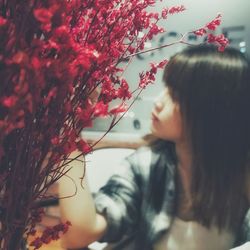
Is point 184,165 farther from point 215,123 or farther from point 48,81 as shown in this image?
point 48,81

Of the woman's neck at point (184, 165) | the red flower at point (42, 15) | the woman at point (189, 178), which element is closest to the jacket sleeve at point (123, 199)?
the woman at point (189, 178)

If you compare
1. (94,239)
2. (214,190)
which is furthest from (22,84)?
(214,190)

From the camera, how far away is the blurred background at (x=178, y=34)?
231cm

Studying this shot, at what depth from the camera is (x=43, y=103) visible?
472 mm

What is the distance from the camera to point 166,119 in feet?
3.73

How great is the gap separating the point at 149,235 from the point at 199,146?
0.32m

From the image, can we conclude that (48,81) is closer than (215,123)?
Yes

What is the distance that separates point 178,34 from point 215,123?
138 cm

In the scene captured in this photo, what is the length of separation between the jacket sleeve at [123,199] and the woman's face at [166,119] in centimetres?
21

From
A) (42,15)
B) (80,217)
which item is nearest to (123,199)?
(80,217)

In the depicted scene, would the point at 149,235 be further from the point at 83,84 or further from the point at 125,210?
the point at 83,84

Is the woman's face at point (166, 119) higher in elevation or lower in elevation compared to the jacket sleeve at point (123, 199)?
higher

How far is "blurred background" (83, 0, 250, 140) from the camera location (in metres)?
2.31

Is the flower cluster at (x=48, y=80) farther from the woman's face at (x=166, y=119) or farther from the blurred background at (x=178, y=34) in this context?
the blurred background at (x=178, y=34)
